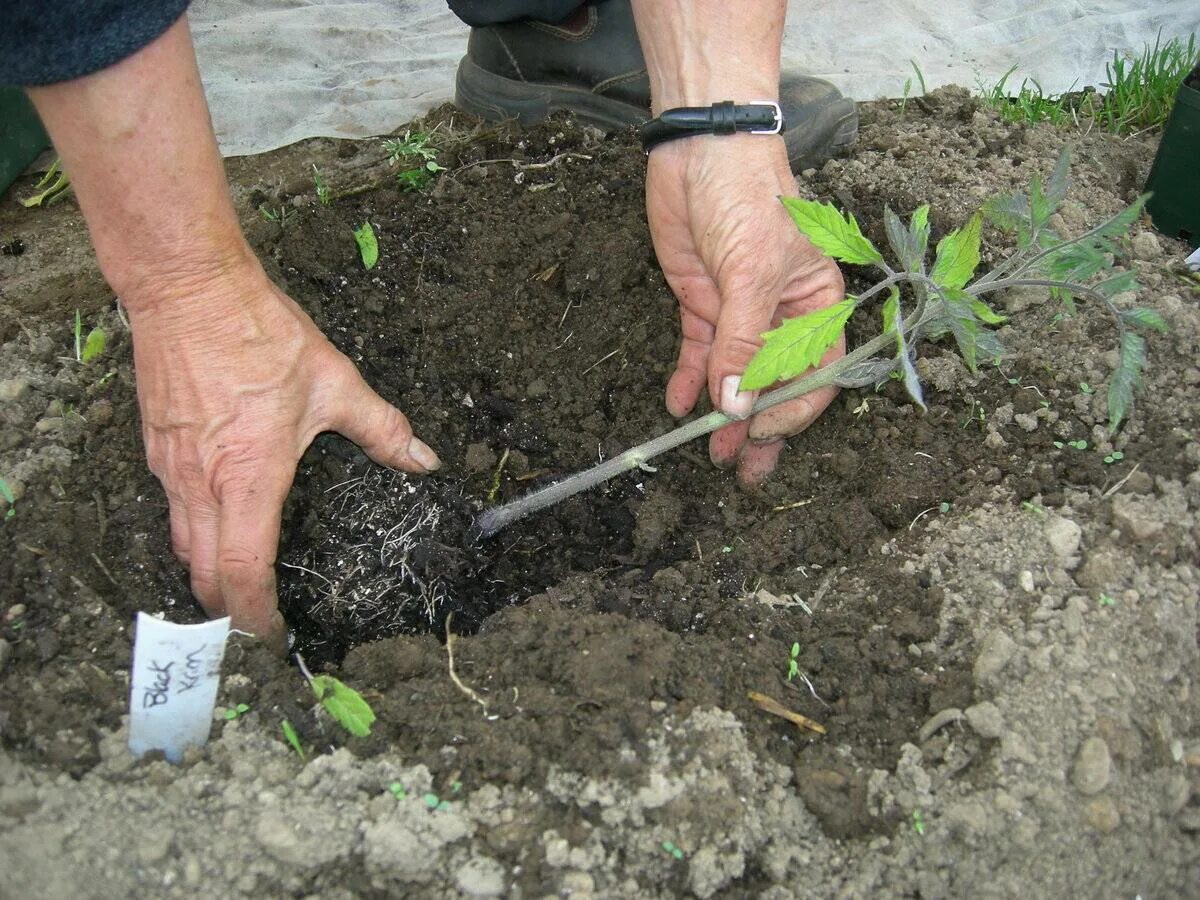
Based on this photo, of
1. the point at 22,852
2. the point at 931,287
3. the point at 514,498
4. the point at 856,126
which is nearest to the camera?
the point at 22,852

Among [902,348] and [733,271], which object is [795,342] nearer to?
[902,348]

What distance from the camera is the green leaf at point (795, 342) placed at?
5.35 feet

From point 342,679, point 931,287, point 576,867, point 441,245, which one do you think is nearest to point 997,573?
point 931,287

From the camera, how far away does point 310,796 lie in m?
1.49

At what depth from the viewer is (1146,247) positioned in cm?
241

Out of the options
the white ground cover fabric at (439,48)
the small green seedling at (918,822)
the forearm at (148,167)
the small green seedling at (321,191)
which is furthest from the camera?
the white ground cover fabric at (439,48)

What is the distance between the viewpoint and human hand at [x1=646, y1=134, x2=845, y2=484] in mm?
2006

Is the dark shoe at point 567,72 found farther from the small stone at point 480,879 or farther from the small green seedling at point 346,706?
the small stone at point 480,879

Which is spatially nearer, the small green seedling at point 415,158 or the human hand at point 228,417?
the human hand at point 228,417

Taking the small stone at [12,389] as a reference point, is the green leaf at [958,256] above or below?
above

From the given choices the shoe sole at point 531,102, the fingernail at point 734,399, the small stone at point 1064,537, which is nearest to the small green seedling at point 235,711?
the fingernail at point 734,399

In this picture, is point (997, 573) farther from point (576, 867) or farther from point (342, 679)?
point (342, 679)

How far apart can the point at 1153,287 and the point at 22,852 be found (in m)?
2.43

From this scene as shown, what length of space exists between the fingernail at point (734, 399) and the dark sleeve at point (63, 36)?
1162mm
